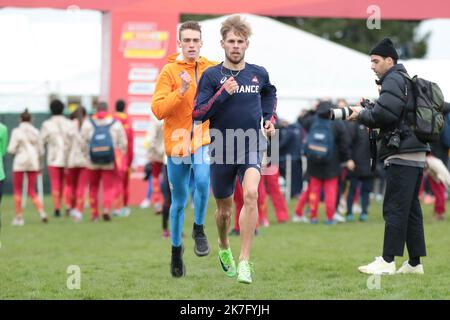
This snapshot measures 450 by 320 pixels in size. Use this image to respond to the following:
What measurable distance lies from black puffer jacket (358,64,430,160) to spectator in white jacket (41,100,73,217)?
1031 cm

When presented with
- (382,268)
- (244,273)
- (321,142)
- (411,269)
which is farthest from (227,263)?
(321,142)

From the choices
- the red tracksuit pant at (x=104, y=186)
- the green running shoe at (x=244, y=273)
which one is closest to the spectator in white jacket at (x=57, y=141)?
the red tracksuit pant at (x=104, y=186)

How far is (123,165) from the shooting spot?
18.9 m

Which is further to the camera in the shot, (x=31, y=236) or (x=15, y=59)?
(x=15, y=59)

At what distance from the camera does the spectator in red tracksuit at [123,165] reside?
A: 18.5m

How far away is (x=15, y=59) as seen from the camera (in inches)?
1085

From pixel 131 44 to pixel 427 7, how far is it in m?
6.46

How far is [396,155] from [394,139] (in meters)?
0.29

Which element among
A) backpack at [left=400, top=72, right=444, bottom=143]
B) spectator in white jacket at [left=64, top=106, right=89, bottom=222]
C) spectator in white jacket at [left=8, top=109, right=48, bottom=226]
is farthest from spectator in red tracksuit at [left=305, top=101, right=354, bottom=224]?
backpack at [left=400, top=72, right=444, bottom=143]

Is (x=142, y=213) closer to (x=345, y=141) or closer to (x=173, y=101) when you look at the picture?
(x=345, y=141)

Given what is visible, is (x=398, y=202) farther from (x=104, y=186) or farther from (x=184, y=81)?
(x=104, y=186)

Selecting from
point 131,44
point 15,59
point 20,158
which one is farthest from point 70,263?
point 15,59

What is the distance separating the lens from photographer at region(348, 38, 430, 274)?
8984 millimetres

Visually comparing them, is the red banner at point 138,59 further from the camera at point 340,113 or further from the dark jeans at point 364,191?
the camera at point 340,113
